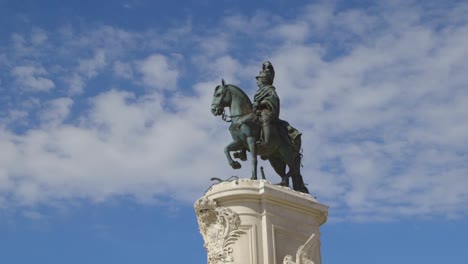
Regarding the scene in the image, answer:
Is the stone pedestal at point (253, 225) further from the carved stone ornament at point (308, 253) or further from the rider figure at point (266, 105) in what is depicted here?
the rider figure at point (266, 105)

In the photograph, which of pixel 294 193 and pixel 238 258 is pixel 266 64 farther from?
pixel 238 258

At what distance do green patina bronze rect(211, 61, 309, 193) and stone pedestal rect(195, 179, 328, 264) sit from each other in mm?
866

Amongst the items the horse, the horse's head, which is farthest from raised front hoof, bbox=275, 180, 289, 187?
the horse's head

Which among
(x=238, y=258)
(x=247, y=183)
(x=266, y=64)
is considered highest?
(x=266, y=64)

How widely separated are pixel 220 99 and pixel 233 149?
1366mm

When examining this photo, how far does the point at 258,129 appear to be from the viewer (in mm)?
26688

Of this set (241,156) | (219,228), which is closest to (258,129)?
(241,156)

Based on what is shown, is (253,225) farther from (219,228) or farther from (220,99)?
(220,99)

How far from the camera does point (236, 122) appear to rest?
2664 centimetres

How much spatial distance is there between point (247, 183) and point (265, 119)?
2100 mm

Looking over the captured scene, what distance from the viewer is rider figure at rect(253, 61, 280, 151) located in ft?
87.6

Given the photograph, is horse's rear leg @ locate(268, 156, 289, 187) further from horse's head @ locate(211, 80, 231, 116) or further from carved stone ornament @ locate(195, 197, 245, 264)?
carved stone ornament @ locate(195, 197, 245, 264)

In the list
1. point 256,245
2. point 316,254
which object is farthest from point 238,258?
point 316,254

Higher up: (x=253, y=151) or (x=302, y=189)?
(x=253, y=151)
